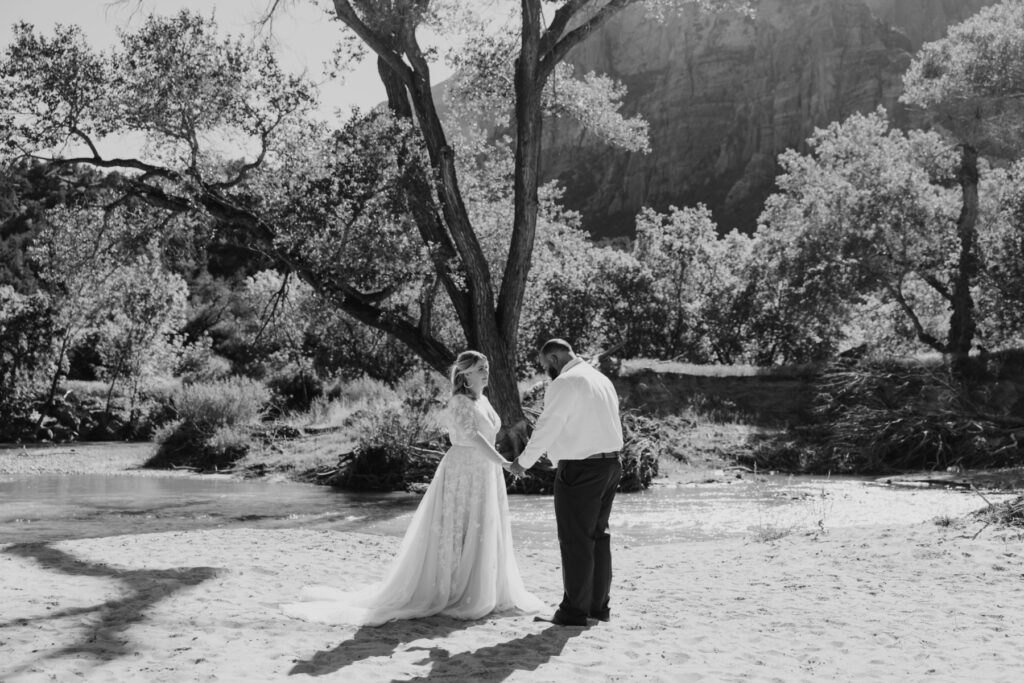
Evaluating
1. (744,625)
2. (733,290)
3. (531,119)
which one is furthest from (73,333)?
(744,625)

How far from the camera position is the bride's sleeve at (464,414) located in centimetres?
743

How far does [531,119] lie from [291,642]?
36.7 feet

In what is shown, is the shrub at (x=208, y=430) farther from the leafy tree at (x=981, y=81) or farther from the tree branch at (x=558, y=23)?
the leafy tree at (x=981, y=81)

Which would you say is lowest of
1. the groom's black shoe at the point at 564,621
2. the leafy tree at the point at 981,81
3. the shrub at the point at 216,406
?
the groom's black shoe at the point at 564,621

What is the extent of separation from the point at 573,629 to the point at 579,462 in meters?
1.18

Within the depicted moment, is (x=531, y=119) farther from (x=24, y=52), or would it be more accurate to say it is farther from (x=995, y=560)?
(x=995, y=560)

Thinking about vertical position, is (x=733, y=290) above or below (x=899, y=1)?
below

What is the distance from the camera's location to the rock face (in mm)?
122875

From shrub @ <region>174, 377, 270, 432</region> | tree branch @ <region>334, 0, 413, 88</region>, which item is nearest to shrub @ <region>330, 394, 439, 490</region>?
shrub @ <region>174, 377, 270, 432</region>

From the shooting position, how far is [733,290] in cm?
3425

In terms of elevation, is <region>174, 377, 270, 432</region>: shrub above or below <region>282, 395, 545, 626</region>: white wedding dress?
above


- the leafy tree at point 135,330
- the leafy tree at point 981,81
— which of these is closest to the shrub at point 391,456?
the leafy tree at point 135,330

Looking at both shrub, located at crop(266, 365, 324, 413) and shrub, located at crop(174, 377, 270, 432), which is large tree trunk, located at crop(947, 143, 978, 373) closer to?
shrub, located at crop(266, 365, 324, 413)

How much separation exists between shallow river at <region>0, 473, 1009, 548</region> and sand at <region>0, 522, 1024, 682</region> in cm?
199
